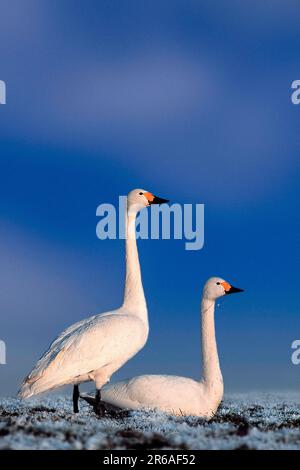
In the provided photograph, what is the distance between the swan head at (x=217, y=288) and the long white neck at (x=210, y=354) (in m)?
0.22

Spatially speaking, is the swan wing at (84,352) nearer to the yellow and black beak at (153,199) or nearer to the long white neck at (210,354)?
the long white neck at (210,354)

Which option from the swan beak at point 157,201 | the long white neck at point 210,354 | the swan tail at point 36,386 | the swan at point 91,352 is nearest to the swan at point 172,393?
the long white neck at point 210,354

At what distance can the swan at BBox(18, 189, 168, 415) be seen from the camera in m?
14.5

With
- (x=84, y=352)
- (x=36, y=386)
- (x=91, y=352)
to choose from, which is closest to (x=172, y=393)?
(x=91, y=352)

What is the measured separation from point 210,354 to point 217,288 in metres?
1.78

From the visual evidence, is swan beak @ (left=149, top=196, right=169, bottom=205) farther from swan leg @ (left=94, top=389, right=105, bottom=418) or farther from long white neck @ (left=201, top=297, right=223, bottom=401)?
swan leg @ (left=94, top=389, right=105, bottom=418)

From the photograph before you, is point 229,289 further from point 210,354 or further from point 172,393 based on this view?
point 172,393

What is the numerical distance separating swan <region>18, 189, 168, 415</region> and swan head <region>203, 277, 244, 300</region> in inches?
90.2

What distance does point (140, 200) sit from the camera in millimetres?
17875

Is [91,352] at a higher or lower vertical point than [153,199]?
lower
